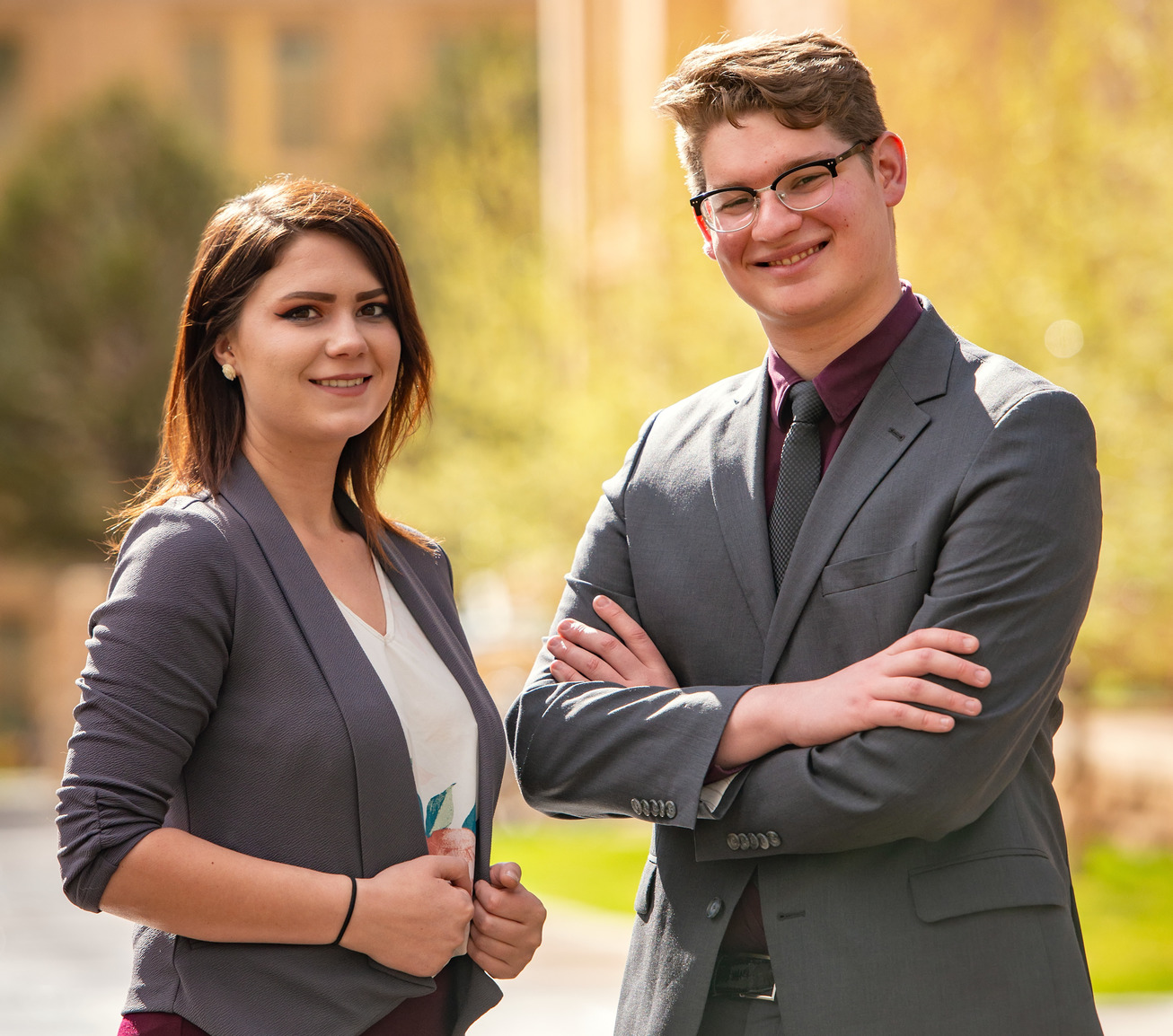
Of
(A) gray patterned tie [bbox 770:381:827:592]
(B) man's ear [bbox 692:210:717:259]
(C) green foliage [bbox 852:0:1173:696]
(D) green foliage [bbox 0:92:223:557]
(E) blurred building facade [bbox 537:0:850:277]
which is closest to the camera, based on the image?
(A) gray patterned tie [bbox 770:381:827:592]

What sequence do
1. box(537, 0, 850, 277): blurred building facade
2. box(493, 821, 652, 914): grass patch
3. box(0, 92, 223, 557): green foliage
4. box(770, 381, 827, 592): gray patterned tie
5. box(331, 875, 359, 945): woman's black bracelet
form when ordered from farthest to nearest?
box(0, 92, 223, 557): green foliage → box(537, 0, 850, 277): blurred building facade → box(493, 821, 652, 914): grass patch → box(770, 381, 827, 592): gray patterned tie → box(331, 875, 359, 945): woman's black bracelet

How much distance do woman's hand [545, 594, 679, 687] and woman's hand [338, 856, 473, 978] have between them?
430 millimetres

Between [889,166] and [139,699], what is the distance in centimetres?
161

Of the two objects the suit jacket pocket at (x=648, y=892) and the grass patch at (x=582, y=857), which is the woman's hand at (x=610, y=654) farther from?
the grass patch at (x=582, y=857)

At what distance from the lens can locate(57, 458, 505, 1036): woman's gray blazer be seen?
233 cm

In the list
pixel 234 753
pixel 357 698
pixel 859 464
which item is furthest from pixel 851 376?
pixel 234 753

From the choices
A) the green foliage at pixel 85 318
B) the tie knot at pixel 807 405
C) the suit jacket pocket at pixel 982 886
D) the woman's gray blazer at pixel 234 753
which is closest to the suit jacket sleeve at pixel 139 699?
the woman's gray blazer at pixel 234 753

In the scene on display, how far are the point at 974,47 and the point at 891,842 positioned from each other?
9310mm

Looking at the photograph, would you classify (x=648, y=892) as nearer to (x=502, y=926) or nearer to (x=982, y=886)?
(x=502, y=926)

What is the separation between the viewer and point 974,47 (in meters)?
10.6

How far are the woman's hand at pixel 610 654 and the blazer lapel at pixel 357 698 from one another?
38 cm

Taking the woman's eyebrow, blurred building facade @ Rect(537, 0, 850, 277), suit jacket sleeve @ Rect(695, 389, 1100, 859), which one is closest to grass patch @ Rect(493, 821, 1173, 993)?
blurred building facade @ Rect(537, 0, 850, 277)

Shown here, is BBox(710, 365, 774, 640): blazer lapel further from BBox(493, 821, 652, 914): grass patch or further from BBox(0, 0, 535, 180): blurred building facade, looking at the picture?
BBox(0, 0, 535, 180): blurred building facade

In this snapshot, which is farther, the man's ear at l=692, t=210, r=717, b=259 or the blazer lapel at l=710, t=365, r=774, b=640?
the man's ear at l=692, t=210, r=717, b=259
